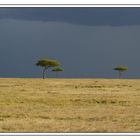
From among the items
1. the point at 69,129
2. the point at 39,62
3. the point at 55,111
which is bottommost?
the point at 69,129

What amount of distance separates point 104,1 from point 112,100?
13.3 meters

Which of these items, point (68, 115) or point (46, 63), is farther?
point (46, 63)

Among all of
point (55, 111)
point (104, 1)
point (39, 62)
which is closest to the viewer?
point (104, 1)

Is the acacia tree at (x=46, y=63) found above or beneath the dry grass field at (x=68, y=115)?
above

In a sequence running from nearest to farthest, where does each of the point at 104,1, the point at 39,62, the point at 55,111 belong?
1. the point at 104,1
2. the point at 55,111
3. the point at 39,62

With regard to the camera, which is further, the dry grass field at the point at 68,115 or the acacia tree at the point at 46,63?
the acacia tree at the point at 46,63

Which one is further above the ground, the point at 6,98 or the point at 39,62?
the point at 39,62

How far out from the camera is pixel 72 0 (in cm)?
1396

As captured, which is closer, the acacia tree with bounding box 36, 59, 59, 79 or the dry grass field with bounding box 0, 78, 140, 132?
the dry grass field with bounding box 0, 78, 140, 132

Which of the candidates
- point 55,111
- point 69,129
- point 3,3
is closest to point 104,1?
point 3,3

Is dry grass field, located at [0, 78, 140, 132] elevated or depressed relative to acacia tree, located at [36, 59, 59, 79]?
depressed

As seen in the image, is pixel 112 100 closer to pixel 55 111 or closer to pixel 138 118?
pixel 55 111

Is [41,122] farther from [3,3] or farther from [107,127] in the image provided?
[3,3]

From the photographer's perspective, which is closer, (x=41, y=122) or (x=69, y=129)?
(x=69, y=129)
